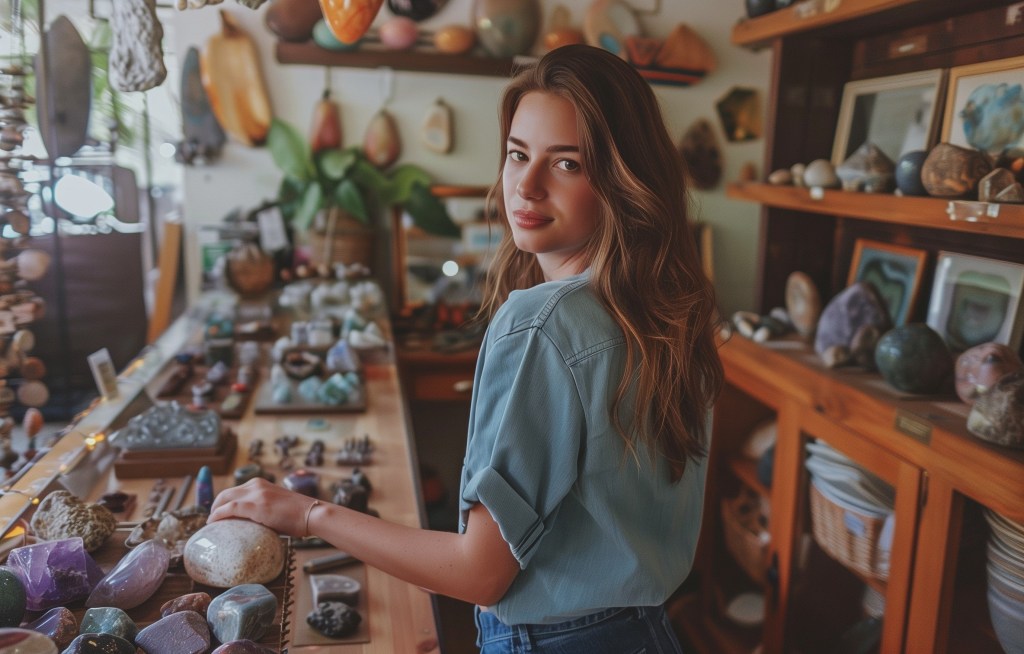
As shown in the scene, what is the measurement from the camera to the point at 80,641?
0.85 m

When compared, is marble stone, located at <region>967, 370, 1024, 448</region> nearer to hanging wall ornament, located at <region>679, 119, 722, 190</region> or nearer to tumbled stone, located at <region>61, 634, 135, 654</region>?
tumbled stone, located at <region>61, 634, 135, 654</region>

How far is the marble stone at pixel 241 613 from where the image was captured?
96cm

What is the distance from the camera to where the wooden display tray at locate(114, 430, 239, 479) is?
1.48 metres

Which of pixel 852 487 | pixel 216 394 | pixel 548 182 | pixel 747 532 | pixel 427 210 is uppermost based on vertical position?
pixel 548 182

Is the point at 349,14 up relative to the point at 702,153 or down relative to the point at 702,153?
up

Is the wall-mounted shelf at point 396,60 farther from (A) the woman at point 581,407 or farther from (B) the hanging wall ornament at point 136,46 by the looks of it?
(A) the woman at point 581,407

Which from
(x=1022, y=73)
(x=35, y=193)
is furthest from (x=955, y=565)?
(x=35, y=193)

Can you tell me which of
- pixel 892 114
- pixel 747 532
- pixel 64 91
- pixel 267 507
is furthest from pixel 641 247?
pixel 747 532

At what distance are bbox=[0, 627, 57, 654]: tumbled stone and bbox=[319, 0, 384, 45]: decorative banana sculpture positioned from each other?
36.9 inches

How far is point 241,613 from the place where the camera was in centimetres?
97

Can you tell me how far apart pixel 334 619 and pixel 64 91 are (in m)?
1.15

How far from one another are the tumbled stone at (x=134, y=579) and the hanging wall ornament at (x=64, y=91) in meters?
0.81

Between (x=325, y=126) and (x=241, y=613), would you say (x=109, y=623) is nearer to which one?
(x=241, y=613)

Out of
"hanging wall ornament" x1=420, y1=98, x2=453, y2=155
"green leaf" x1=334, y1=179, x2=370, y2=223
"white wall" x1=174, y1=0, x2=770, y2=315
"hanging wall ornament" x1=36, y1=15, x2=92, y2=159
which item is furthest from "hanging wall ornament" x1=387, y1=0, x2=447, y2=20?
"hanging wall ornament" x1=36, y1=15, x2=92, y2=159
